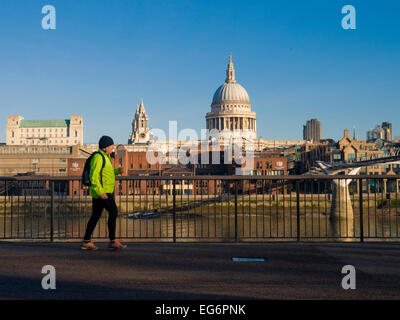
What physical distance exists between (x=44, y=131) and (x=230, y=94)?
78.1 m

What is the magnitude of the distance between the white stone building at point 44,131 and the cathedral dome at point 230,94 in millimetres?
58348

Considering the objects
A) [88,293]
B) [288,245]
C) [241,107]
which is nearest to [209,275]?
[88,293]

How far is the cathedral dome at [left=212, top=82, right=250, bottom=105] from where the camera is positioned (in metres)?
141

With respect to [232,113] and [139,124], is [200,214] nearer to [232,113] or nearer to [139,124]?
[232,113]

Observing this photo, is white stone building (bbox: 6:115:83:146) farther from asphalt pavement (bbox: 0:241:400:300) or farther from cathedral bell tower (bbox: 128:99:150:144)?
asphalt pavement (bbox: 0:241:400:300)

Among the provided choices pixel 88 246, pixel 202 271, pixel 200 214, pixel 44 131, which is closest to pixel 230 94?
pixel 44 131

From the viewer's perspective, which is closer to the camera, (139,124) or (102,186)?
(102,186)

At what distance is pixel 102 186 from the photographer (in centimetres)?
703

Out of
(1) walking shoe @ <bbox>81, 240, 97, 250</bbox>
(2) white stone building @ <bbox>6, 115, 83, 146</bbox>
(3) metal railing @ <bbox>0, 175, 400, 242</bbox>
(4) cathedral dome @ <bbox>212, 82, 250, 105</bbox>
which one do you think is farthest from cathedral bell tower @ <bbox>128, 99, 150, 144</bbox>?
(1) walking shoe @ <bbox>81, 240, 97, 250</bbox>

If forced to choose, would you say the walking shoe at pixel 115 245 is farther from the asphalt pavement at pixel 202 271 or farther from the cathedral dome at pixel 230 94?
the cathedral dome at pixel 230 94

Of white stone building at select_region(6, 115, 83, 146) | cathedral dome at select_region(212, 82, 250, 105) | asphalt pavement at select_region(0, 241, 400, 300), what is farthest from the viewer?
white stone building at select_region(6, 115, 83, 146)

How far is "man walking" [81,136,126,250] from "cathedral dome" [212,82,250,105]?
133999 millimetres

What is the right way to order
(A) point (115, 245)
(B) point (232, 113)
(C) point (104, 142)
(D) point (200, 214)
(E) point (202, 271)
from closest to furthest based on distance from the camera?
(E) point (202, 271), (C) point (104, 142), (A) point (115, 245), (D) point (200, 214), (B) point (232, 113)

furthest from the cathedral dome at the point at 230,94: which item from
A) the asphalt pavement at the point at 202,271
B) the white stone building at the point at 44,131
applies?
the asphalt pavement at the point at 202,271
